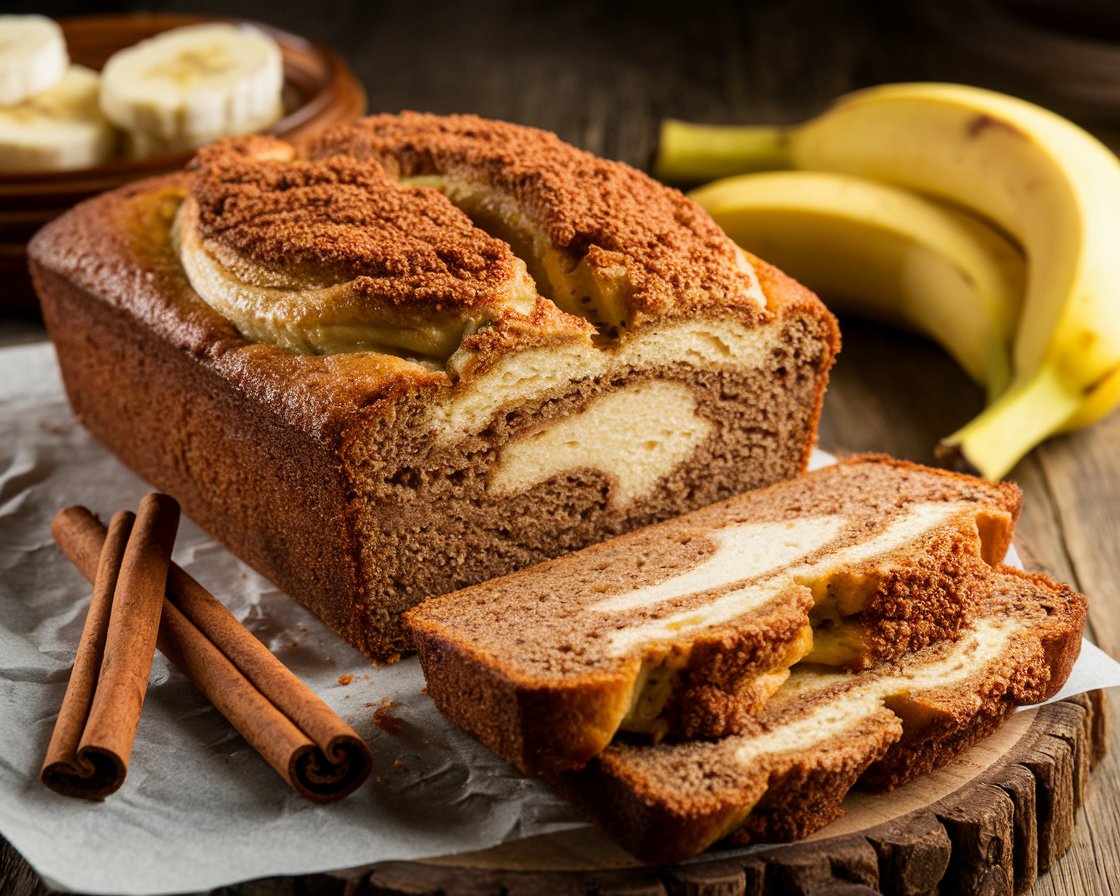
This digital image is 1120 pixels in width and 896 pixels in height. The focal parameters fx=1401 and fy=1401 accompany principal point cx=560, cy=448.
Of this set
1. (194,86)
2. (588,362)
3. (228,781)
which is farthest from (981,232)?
(228,781)

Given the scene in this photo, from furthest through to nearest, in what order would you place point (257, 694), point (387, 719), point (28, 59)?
point (28, 59)
point (387, 719)
point (257, 694)

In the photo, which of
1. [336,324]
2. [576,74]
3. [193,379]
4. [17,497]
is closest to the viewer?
[336,324]

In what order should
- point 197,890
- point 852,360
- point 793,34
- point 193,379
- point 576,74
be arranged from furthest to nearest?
point 793,34 → point 576,74 → point 852,360 → point 193,379 → point 197,890

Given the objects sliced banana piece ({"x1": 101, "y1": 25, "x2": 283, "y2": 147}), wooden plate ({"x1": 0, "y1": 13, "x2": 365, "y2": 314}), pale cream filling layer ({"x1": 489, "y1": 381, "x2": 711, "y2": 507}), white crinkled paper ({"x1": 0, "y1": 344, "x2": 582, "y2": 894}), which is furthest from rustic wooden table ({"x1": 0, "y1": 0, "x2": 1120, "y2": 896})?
white crinkled paper ({"x1": 0, "y1": 344, "x2": 582, "y2": 894})

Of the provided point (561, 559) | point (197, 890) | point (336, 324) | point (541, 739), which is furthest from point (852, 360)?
point (197, 890)

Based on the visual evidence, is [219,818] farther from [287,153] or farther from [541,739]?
[287,153]

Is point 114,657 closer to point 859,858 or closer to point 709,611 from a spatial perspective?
point 709,611

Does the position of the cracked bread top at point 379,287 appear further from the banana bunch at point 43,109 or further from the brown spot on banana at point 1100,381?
the banana bunch at point 43,109
